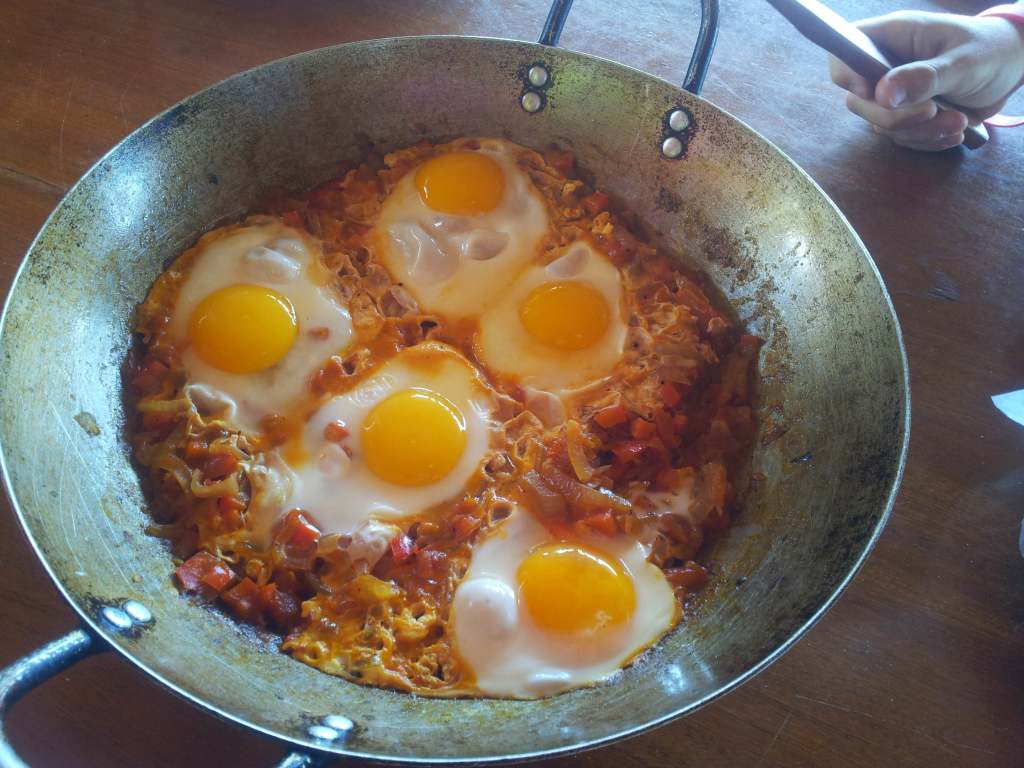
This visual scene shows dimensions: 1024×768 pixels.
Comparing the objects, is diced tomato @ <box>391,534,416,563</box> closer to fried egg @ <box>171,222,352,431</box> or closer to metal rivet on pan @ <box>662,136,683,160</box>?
fried egg @ <box>171,222,352,431</box>

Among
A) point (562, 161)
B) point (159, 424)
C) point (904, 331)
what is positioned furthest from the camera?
point (562, 161)

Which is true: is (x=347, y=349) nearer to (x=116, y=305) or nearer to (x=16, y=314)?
(x=116, y=305)

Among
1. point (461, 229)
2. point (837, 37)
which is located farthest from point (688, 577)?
point (837, 37)

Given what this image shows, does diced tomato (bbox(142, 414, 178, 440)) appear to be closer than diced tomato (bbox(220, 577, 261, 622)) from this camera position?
No

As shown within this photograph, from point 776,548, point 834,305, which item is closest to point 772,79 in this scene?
point 834,305

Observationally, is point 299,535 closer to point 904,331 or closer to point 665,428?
point 665,428

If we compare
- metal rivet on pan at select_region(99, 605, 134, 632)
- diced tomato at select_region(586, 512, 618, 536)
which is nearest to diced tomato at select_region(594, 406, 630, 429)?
diced tomato at select_region(586, 512, 618, 536)

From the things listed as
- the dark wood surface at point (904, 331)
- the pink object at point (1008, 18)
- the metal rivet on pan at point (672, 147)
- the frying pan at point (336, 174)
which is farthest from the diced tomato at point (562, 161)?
the pink object at point (1008, 18)
